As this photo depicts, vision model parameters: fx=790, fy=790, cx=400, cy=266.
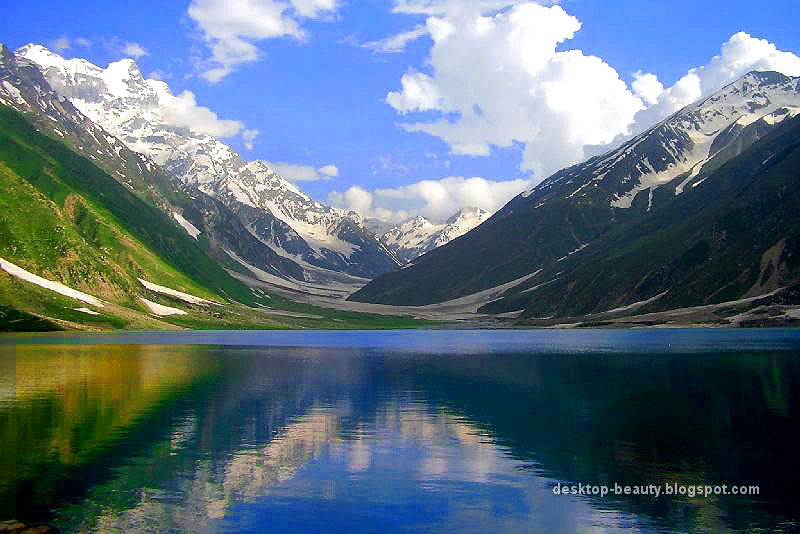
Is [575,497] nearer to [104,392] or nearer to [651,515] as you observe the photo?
[651,515]

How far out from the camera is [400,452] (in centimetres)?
4950

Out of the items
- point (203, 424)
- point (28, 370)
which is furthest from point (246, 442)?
point (28, 370)

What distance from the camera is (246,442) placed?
172 feet

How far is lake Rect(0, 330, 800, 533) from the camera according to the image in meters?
34.6

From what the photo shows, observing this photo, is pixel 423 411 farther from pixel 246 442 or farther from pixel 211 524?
pixel 211 524

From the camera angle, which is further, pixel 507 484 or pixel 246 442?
pixel 246 442

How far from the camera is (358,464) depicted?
150ft

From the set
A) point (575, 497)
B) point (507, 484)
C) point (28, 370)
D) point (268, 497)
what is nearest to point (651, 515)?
point (575, 497)

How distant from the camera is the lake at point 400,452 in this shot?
3462 cm

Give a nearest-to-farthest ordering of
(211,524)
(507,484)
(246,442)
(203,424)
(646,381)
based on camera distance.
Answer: (211,524)
(507,484)
(246,442)
(203,424)
(646,381)

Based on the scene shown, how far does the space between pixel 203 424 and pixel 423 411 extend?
62.2 ft

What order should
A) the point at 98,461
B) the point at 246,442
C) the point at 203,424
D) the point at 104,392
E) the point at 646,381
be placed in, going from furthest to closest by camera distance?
the point at 646,381
the point at 104,392
the point at 203,424
the point at 246,442
the point at 98,461

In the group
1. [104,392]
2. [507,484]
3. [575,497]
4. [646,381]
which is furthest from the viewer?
[646,381]

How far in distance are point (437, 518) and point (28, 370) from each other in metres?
80.0
